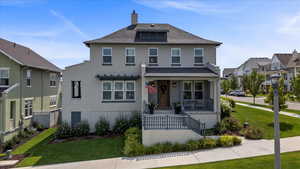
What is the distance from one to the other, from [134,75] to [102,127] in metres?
5.44

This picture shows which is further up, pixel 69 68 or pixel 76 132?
pixel 69 68

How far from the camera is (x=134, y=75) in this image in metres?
16.3

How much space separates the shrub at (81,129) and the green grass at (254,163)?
9.68 m

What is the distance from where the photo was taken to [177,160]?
30.7 ft

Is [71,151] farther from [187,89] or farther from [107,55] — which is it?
[187,89]

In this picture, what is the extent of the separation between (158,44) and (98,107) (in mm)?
8061

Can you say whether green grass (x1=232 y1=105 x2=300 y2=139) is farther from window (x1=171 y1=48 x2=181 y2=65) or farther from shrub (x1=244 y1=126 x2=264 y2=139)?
window (x1=171 y1=48 x2=181 y2=65)

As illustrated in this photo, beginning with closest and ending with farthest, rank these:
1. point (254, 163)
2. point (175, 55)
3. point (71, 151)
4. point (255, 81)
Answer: point (254, 163) → point (71, 151) → point (175, 55) → point (255, 81)

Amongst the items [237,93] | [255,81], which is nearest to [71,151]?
[255,81]

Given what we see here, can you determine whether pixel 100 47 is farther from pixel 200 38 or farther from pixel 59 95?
pixel 59 95

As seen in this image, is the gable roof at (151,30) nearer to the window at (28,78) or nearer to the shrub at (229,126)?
the shrub at (229,126)

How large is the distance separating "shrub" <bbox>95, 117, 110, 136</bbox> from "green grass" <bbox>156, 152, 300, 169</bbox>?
28.2ft

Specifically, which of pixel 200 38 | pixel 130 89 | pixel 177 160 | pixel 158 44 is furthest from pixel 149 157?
pixel 200 38

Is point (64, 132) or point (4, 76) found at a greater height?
point (4, 76)
